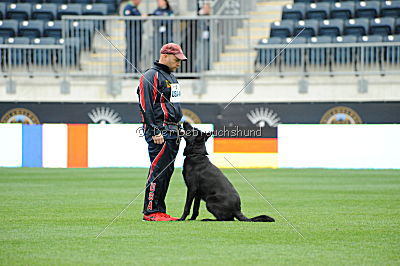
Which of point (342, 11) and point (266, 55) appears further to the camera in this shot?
point (342, 11)

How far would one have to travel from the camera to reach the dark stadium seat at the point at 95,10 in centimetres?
2503

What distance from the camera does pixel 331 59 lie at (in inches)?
874

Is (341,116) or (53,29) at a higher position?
(53,29)

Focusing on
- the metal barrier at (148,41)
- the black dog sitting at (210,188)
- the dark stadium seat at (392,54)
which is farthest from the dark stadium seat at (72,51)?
the black dog sitting at (210,188)

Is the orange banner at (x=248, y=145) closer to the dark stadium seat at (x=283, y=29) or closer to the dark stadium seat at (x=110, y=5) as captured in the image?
the dark stadium seat at (x=283, y=29)

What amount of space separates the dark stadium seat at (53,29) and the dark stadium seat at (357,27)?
821cm

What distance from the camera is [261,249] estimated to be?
7.39 m

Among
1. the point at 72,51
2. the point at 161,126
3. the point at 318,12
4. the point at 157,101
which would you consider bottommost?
the point at 161,126

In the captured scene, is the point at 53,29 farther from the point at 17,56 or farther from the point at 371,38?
the point at 371,38

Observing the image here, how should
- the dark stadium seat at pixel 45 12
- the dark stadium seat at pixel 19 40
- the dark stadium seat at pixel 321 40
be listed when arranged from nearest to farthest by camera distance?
the dark stadium seat at pixel 321 40
the dark stadium seat at pixel 19 40
the dark stadium seat at pixel 45 12

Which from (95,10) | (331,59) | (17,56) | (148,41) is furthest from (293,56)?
(17,56)

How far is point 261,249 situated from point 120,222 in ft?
8.18

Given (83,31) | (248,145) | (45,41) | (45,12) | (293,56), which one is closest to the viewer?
(248,145)

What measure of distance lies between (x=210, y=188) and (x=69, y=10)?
55.9ft
